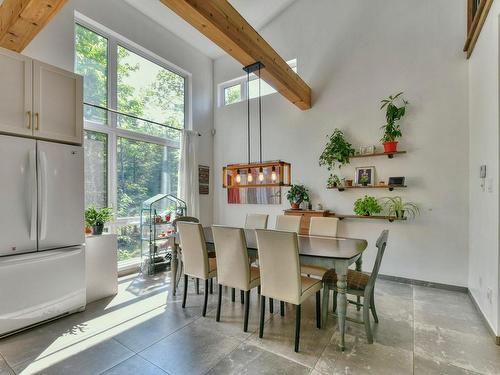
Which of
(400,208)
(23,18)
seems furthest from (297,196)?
(23,18)

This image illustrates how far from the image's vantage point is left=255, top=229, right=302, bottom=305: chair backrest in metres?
2.20

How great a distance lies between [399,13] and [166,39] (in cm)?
398

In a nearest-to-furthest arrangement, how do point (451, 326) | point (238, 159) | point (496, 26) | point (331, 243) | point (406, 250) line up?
point (496, 26)
point (451, 326)
point (331, 243)
point (406, 250)
point (238, 159)

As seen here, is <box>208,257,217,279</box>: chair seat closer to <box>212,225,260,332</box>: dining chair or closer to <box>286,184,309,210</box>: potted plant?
<box>212,225,260,332</box>: dining chair

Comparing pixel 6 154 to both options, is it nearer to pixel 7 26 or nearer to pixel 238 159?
pixel 7 26

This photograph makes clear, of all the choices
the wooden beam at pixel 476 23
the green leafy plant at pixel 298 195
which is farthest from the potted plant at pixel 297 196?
the wooden beam at pixel 476 23

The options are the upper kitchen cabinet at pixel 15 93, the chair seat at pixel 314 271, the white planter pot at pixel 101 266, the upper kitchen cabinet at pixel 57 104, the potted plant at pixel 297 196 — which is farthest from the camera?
the potted plant at pixel 297 196

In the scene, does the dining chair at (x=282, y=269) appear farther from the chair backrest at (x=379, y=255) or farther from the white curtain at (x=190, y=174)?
the white curtain at (x=190, y=174)

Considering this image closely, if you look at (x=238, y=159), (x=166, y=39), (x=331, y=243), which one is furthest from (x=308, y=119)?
(x=166, y=39)

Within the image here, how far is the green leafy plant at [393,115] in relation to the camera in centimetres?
372

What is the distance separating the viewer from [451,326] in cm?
257

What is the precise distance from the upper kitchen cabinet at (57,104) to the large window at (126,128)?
3.22 feet

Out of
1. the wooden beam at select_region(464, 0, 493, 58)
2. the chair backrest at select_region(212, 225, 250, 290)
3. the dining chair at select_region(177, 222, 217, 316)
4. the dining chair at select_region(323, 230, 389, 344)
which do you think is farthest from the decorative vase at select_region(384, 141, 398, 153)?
the dining chair at select_region(177, 222, 217, 316)

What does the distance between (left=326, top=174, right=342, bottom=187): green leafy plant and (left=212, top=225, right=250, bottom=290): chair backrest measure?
232 centimetres
